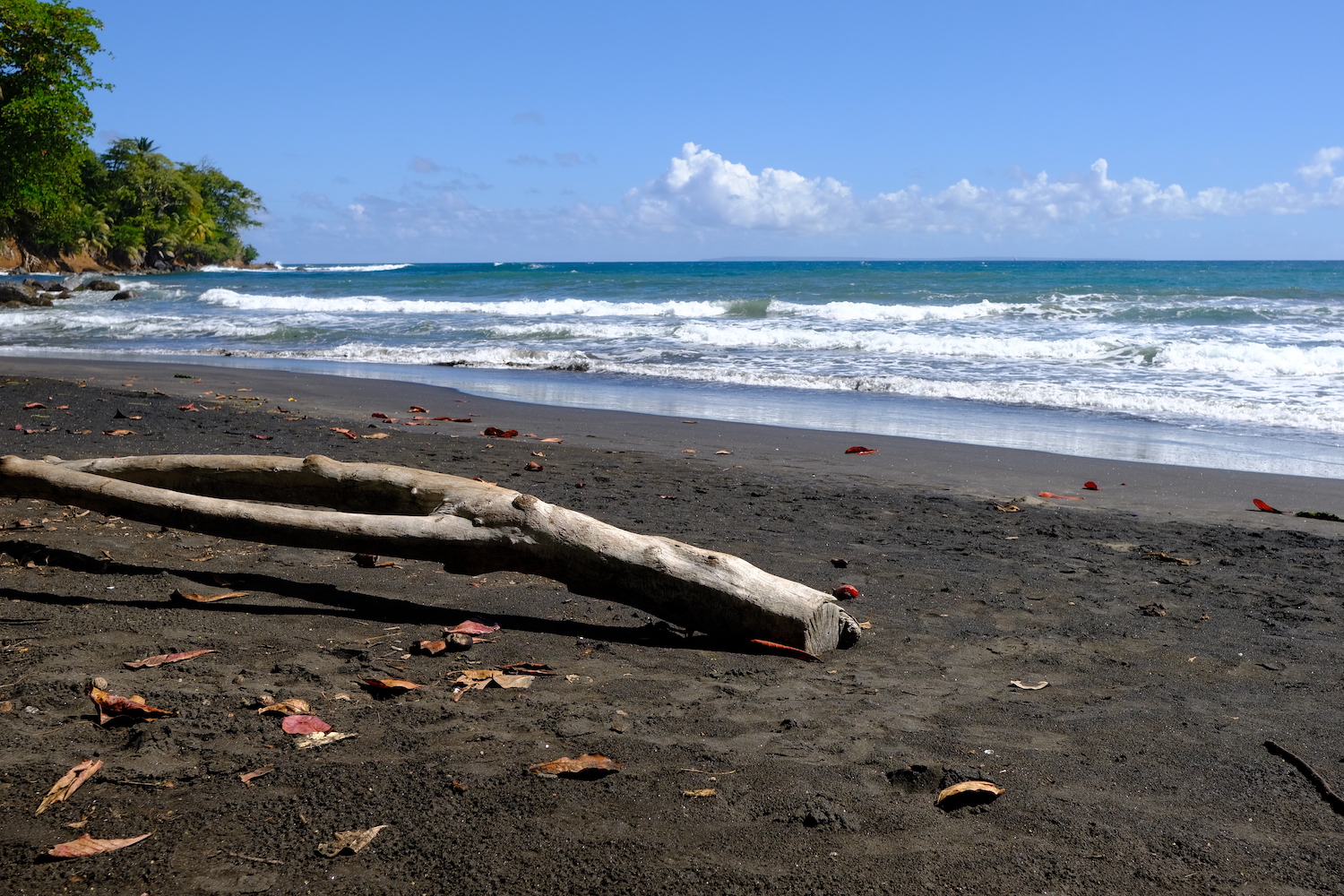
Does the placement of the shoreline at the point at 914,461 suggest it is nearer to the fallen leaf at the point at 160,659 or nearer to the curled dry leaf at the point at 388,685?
the fallen leaf at the point at 160,659

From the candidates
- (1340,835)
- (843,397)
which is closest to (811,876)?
(1340,835)

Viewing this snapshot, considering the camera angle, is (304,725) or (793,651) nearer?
(304,725)

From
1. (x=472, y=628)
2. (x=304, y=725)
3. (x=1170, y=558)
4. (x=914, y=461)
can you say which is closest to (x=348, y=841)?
(x=304, y=725)

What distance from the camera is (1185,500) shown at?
6613 mm

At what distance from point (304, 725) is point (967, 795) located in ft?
5.72

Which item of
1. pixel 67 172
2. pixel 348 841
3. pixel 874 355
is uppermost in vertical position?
pixel 67 172

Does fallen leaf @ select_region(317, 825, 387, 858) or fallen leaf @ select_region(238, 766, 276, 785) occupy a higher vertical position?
fallen leaf @ select_region(238, 766, 276, 785)

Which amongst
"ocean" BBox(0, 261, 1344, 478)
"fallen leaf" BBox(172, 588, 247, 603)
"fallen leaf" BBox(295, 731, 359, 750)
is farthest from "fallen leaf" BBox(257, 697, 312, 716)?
"ocean" BBox(0, 261, 1344, 478)

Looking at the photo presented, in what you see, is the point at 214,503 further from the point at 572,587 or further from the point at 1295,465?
the point at 1295,465

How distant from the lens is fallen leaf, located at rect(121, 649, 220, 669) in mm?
2934

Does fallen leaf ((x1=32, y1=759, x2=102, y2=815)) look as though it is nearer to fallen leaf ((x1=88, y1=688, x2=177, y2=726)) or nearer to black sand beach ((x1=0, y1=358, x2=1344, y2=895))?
black sand beach ((x1=0, y1=358, x2=1344, y2=895))

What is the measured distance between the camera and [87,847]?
1.96 metres

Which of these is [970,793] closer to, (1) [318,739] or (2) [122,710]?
(1) [318,739]

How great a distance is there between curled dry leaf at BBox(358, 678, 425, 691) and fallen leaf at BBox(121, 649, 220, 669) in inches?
23.2
